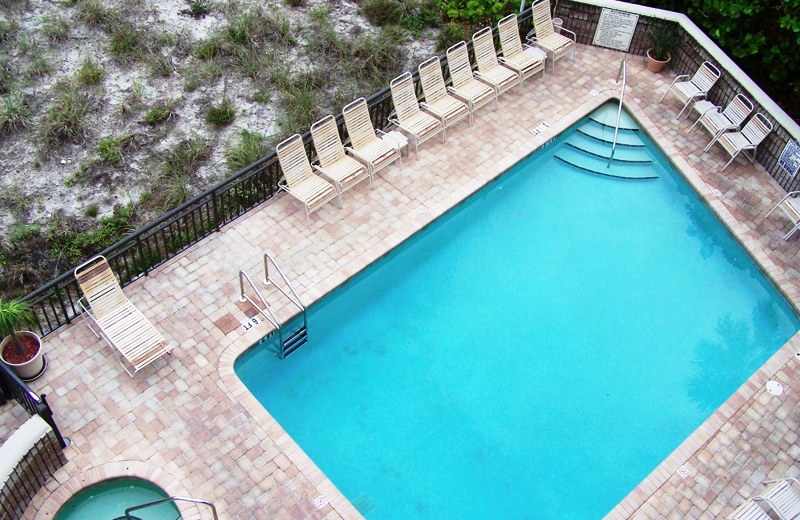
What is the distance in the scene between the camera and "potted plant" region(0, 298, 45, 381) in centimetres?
909

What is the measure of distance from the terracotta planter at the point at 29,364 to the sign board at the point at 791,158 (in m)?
11.3

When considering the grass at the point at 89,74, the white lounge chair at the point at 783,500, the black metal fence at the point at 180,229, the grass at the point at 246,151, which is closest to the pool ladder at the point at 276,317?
the black metal fence at the point at 180,229

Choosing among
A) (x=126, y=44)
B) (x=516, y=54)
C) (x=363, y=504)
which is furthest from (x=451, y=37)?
(x=363, y=504)

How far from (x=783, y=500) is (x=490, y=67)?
8325 mm

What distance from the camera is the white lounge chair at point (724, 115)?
12820 millimetres

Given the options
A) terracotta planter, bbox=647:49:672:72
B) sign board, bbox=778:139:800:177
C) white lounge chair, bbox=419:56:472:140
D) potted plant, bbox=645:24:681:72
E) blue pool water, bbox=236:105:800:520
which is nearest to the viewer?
blue pool water, bbox=236:105:800:520

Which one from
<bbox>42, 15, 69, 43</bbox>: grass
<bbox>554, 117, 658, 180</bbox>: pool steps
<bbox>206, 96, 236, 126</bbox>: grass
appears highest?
<bbox>554, 117, 658, 180</bbox>: pool steps

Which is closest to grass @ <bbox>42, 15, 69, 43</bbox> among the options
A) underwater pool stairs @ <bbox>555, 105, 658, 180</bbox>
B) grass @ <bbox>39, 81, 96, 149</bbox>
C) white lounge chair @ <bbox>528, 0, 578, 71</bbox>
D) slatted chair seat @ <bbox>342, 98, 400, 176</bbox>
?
A: grass @ <bbox>39, 81, 96, 149</bbox>

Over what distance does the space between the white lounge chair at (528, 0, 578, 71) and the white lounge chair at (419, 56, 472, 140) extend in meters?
2.28

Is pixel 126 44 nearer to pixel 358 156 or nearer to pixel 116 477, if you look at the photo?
pixel 358 156

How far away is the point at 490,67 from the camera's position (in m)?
13.6

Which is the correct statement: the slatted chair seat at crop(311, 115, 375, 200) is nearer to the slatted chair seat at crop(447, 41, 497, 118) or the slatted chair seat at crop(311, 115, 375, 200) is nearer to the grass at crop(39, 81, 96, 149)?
the slatted chair seat at crop(447, 41, 497, 118)

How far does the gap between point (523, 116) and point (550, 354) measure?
15.6ft

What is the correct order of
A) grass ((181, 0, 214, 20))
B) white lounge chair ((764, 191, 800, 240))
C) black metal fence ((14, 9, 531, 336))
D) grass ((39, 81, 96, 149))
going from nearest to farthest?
black metal fence ((14, 9, 531, 336)) → white lounge chair ((764, 191, 800, 240)) → grass ((39, 81, 96, 149)) → grass ((181, 0, 214, 20))
